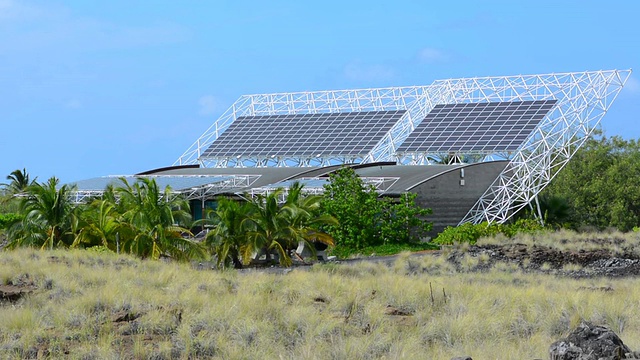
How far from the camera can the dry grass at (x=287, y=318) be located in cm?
1143

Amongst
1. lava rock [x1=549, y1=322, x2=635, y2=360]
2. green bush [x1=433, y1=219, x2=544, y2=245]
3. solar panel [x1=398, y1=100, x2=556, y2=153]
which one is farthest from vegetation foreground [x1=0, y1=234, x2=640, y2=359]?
solar panel [x1=398, y1=100, x2=556, y2=153]

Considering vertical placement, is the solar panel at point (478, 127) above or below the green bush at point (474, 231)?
above

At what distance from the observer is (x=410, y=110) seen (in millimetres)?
59188

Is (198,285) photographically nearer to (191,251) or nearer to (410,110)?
(191,251)

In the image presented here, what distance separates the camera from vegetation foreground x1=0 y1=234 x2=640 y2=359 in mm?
11438

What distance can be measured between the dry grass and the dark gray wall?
25613 mm

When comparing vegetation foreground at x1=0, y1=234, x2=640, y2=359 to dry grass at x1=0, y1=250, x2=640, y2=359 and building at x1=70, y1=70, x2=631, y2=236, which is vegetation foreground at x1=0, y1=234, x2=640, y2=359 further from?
building at x1=70, y1=70, x2=631, y2=236

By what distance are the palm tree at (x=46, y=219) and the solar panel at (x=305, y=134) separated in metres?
28.4

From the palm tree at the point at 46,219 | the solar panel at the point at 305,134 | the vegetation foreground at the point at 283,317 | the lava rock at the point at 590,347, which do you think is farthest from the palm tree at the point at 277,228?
the solar panel at the point at 305,134

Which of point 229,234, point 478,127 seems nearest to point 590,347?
point 229,234

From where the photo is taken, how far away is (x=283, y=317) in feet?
42.7

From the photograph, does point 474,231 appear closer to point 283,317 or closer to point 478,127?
point 478,127

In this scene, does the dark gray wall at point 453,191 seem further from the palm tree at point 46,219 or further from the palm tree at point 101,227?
the palm tree at point 46,219

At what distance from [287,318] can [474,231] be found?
28036mm
